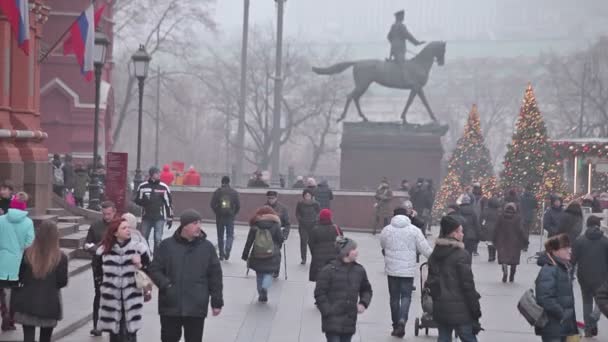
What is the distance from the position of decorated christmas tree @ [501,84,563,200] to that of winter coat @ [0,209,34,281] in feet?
91.7

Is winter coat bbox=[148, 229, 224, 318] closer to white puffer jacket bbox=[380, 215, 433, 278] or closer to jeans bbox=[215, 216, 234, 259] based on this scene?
white puffer jacket bbox=[380, 215, 433, 278]

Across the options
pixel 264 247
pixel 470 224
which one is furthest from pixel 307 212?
pixel 264 247

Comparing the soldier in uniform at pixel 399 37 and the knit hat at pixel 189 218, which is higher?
the soldier in uniform at pixel 399 37

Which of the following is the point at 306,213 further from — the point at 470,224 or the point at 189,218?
the point at 189,218

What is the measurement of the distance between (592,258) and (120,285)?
6410mm

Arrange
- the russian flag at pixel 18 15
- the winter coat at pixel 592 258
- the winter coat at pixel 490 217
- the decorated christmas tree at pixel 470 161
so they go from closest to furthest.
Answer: the winter coat at pixel 592 258 < the russian flag at pixel 18 15 < the winter coat at pixel 490 217 < the decorated christmas tree at pixel 470 161

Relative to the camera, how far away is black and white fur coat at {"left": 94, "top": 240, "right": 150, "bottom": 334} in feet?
36.7

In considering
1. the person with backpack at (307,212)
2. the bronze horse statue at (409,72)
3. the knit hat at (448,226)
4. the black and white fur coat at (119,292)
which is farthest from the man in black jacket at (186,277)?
A: the bronze horse statue at (409,72)

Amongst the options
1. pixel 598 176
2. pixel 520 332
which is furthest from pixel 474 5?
pixel 520 332

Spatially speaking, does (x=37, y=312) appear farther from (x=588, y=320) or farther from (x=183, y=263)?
(x=588, y=320)

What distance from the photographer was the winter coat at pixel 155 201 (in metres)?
21.1

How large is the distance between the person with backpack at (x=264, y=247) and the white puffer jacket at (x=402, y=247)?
2.77 meters

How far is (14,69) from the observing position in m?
22.1

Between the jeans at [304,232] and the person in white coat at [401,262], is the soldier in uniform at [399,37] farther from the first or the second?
the person in white coat at [401,262]
